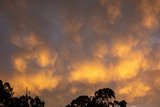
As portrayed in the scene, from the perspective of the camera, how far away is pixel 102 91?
305 ft

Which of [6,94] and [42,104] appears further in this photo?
[42,104]

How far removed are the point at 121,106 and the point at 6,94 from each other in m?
25.8

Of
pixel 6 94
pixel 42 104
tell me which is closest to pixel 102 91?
pixel 42 104

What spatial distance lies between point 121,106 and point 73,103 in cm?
1174

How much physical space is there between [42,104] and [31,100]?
304 cm

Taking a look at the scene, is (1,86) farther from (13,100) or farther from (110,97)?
(110,97)

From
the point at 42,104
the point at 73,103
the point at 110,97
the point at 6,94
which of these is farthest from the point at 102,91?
the point at 6,94

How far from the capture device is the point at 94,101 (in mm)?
93500

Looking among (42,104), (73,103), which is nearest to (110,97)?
(73,103)

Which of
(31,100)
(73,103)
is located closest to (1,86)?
(31,100)

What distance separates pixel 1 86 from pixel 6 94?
7.94 feet

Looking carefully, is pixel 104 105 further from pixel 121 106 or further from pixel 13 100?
pixel 13 100

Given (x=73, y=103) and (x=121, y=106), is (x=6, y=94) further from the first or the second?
(x=121, y=106)

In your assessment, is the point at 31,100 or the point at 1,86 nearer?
the point at 1,86
